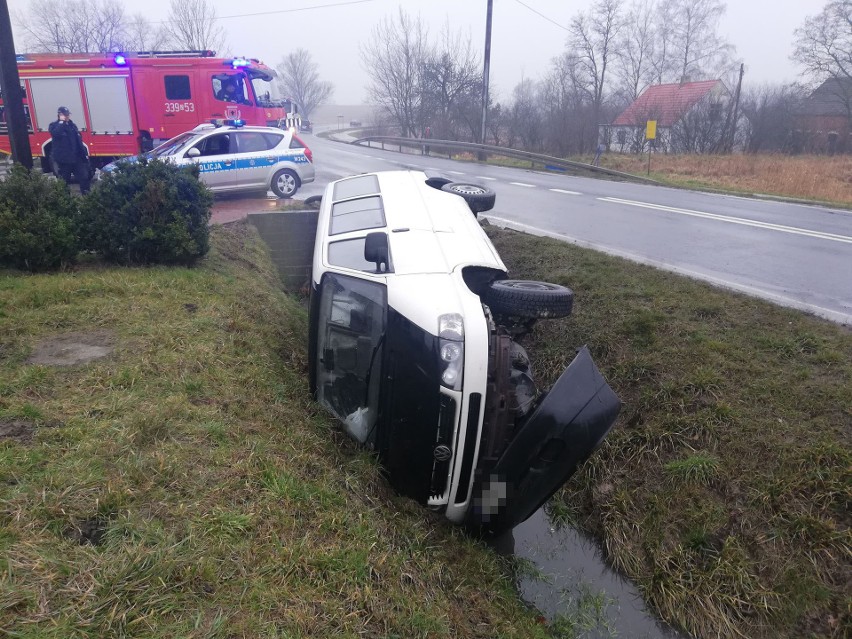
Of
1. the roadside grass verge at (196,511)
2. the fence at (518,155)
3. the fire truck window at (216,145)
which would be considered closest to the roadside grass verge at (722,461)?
the roadside grass verge at (196,511)

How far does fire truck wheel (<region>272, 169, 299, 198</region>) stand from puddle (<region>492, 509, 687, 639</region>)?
408 inches

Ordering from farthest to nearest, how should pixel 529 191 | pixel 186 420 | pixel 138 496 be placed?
pixel 529 191 < pixel 186 420 < pixel 138 496

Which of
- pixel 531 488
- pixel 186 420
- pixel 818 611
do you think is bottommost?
pixel 818 611

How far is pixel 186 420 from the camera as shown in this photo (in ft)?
13.0

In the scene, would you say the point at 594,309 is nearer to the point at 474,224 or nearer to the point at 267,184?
the point at 474,224

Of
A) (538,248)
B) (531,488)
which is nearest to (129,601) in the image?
(531,488)

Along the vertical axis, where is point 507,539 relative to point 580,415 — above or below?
below

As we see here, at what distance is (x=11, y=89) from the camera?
25.0ft

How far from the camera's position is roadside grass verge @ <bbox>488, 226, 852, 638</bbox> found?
152 inches

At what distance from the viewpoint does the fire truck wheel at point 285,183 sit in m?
13.5

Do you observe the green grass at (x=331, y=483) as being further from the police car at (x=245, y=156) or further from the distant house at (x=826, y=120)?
the distant house at (x=826, y=120)

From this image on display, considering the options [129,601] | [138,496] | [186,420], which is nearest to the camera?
[129,601]

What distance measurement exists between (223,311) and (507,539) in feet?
11.0

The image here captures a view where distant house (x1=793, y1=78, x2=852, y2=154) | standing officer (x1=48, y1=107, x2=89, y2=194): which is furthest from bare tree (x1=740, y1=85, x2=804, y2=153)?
standing officer (x1=48, y1=107, x2=89, y2=194)
